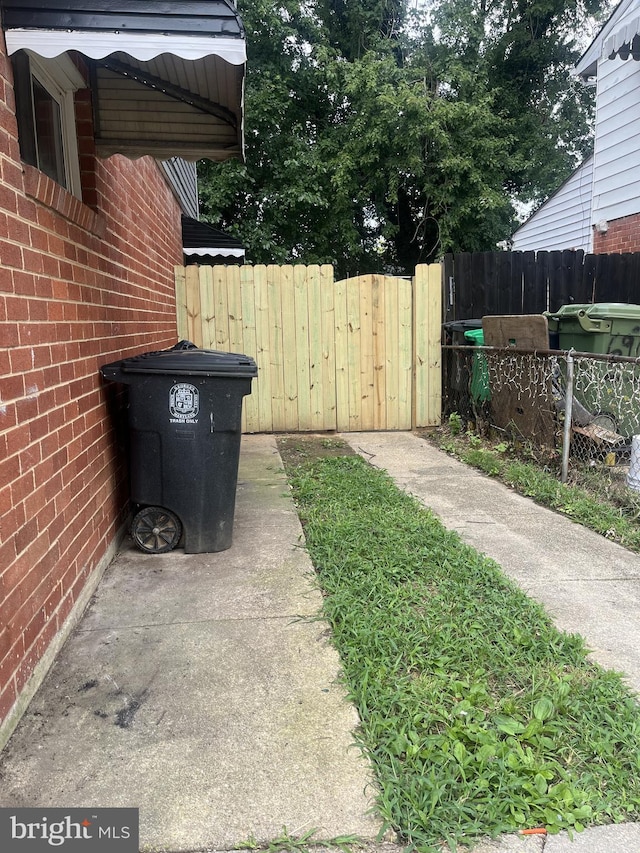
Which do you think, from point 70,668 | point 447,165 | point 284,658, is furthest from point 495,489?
point 447,165

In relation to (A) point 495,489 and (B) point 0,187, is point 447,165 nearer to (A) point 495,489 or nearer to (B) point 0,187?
(A) point 495,489

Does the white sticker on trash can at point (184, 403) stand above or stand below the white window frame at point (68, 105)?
below

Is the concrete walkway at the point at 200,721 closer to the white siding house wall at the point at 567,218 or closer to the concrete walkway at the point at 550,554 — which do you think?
the concrete walkway at the point at 550,554

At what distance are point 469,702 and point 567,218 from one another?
40.0 feet

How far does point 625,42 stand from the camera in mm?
7379

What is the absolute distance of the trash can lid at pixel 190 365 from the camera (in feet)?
11.9

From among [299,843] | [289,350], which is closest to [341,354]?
[289,350]

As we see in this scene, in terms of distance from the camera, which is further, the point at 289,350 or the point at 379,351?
the point at 379,351

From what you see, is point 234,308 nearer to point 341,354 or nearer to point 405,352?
point 341,354

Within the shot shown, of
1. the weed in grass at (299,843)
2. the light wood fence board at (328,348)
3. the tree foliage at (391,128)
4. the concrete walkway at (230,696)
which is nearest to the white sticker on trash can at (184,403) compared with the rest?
the concrete walkway at (230,696)

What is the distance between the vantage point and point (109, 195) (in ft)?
13.5

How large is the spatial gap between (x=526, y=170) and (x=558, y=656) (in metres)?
20.8

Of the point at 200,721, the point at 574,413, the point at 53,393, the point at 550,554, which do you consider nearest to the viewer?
the point at 200,721

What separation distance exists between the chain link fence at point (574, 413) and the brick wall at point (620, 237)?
13.2ft
